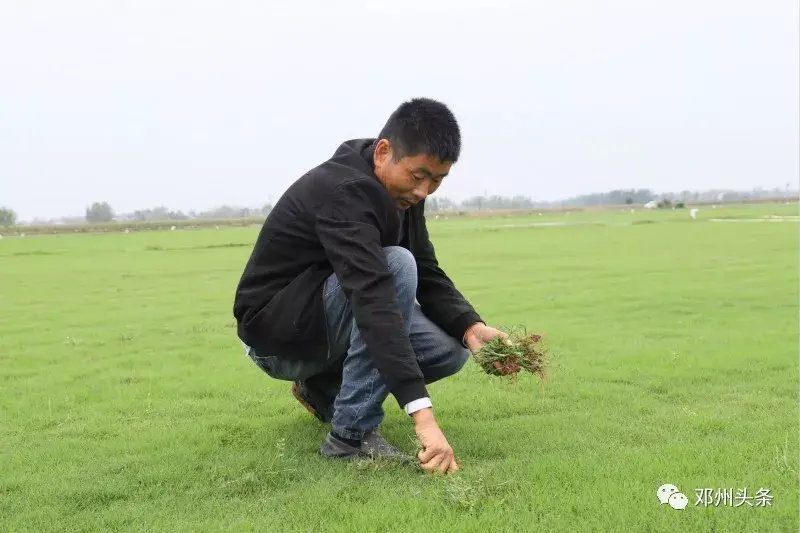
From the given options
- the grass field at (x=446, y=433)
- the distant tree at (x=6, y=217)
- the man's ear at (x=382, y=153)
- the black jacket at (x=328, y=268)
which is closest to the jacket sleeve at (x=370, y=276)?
the black jacket at (x=328, y=268)

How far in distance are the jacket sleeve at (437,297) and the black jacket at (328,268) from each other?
1.35 feet

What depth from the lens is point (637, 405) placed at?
16.1 feet

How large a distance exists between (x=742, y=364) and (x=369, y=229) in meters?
4.14

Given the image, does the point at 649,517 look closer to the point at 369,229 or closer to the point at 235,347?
the point at 369,229

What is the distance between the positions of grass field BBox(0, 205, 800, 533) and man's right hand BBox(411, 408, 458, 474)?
103 millimetres

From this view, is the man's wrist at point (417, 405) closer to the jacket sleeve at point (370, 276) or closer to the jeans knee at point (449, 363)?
the jacket sleeve at point (370, 276)

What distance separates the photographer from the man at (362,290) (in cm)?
341

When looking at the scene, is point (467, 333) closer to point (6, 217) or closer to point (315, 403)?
point (315, 403)

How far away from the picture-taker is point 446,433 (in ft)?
14.3

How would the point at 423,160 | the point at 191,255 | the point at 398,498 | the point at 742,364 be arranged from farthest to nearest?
the point at 191,255, the point at 742,364, the point at 423,160, the point at 398,498

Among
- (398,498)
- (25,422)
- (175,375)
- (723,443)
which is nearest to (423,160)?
(398,498)

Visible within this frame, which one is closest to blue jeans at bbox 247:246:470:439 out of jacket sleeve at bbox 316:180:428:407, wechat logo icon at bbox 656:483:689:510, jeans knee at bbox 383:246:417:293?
jeans knee at bbox 383:246:417:293

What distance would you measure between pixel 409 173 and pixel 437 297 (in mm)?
1046

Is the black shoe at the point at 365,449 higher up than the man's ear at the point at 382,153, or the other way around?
the man's ear at the point at 382,153
